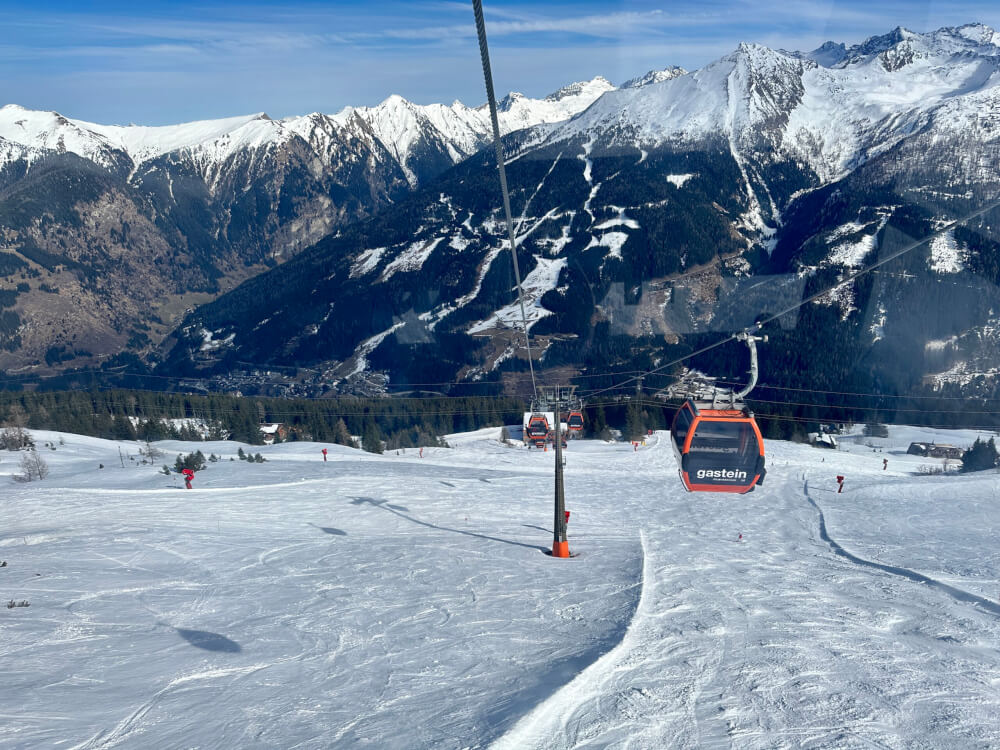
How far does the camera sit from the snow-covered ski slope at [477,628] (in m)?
8.29

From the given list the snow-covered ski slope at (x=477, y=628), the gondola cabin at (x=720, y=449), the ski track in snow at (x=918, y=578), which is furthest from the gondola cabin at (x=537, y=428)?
the gondola cabin at (x=720, y=449)

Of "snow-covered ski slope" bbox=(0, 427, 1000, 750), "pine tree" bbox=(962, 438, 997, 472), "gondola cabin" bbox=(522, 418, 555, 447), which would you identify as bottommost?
"pine tree" bbox=(962, 438, 997, 472)

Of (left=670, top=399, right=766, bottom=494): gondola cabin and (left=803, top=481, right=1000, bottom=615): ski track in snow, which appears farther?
(left=670, top=399, right=766, bottom=494): gondola cabin

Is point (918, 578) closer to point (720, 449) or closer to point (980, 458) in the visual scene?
point (720, 449)

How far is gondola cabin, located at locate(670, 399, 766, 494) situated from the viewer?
18969mm

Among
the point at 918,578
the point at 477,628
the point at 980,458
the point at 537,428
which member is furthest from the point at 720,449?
the point at 980,458

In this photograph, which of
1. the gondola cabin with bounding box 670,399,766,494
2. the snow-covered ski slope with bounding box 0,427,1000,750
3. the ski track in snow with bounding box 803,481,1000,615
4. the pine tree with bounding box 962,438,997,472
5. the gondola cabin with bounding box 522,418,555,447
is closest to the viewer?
the snow-covered ski slope with bounding box 0,427,1000,750

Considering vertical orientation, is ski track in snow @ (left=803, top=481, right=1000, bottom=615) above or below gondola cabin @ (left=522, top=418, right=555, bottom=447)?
below

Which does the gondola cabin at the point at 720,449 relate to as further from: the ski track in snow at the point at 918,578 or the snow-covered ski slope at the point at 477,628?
the ski track in snow at the point at 918,578

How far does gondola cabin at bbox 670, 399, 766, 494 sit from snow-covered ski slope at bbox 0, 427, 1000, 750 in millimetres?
2397

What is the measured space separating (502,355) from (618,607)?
17009 centimetres

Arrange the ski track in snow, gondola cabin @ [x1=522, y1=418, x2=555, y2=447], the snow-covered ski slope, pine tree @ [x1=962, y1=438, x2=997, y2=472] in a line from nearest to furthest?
the snow-covered ski slope, the ski track in snow, pine tree @ [x1=962, y1=438, x2=997, y2=472], gondola cabin @ [x1=522, y1=418, x2=555, y2=447]

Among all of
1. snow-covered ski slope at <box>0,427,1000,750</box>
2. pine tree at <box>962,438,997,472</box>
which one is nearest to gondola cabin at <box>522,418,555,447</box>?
snow-covered ski slope at <box>0,427,1000,750</box>

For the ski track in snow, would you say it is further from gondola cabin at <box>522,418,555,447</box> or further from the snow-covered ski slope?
gondola cabin at <box>522,418,555,447</box>
